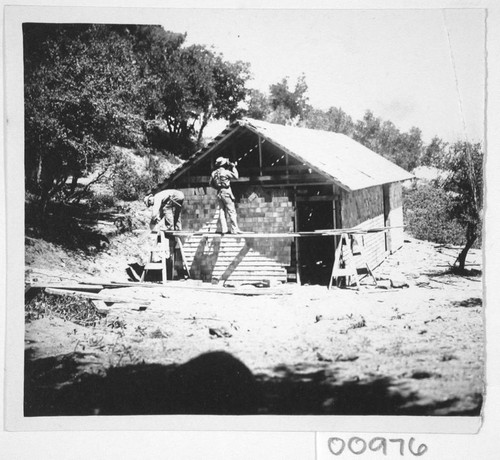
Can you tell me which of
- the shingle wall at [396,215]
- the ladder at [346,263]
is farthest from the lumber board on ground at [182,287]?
the shingle wall at [396,215]

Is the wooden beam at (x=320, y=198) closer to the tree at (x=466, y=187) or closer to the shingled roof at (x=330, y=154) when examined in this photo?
the shingled roof at (x=330, y=154)

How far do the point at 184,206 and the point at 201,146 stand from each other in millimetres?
780

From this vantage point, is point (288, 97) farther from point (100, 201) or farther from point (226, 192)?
point (100, 201)

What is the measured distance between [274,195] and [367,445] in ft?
9.76

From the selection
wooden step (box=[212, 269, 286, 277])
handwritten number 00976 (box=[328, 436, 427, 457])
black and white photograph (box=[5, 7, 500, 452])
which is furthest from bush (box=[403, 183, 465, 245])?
handwritten number 00976 (box=[328, 436, 427, 457])

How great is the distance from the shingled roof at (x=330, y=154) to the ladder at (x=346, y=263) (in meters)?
0.64

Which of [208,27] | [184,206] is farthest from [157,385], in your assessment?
[208,27]

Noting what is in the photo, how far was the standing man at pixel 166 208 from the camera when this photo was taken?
5.50 metres

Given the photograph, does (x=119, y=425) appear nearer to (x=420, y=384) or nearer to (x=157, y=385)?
(x=157, y=385)

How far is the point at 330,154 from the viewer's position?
5.61 metres

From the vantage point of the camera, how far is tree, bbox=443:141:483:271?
4781 millimetres

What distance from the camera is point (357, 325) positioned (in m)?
4.88

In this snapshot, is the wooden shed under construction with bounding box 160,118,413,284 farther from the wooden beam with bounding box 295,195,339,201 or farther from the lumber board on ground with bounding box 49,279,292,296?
the lumber board on ground with bounding box 49,279,292,296

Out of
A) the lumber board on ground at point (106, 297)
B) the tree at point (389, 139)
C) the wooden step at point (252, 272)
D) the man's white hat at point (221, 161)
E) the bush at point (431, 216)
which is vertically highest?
the tree at point (389, 139)
